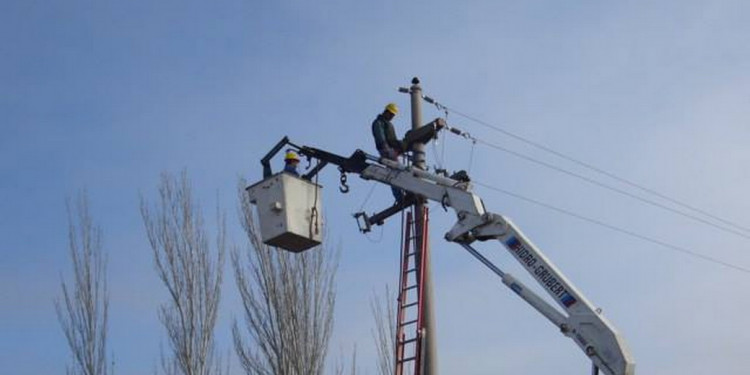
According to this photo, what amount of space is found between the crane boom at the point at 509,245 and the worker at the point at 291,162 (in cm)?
23

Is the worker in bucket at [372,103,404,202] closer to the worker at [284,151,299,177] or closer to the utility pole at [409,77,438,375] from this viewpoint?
the utility pole at [409,77,438,375]

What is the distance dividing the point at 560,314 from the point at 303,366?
892 centimetres

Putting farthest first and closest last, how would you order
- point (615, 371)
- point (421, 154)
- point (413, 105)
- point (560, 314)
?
point (413, 105) → point (421, 154) → point (560, 314) → point (615, 371)

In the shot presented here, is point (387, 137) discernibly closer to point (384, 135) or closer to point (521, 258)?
point (384, 135)

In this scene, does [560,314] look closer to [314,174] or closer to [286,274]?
[314,174]

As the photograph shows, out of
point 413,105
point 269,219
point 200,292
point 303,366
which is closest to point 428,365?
point 269,219

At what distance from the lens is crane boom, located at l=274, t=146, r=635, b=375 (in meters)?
8.82

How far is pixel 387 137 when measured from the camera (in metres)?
11.0

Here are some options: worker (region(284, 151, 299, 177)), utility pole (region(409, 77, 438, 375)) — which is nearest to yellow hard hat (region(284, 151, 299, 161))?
worker (region(284, 151, 299, 177))

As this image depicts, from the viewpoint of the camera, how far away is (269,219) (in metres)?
9.90

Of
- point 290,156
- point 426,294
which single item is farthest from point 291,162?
point 426,294

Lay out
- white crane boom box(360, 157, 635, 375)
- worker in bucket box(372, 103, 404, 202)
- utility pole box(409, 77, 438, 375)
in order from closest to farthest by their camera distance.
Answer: white crane boom box(360, 157, 635, 375), utility pole box(409, 77, 438, 375), worker in bucket box(372, 103, 404, 202)

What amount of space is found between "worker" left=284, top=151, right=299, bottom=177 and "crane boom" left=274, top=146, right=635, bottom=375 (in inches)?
9.2

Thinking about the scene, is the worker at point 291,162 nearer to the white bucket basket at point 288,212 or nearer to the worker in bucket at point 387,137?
the white bucket basket at point 288,212
